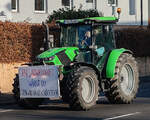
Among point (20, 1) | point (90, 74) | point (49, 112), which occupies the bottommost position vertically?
point (49, 112)

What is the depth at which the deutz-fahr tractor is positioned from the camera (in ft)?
50.9

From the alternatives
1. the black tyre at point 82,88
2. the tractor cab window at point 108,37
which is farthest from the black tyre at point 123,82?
the black tyre at point 82,88

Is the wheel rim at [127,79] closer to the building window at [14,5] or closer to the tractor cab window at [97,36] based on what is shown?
the tractor cab window at [97,36]

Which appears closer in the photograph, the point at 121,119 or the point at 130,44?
the point at 121,119

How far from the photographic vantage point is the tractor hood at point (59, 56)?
16.1 metres

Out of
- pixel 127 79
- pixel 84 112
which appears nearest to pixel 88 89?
pixel 84 112

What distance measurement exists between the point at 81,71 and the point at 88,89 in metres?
0.75

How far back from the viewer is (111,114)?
14.4 meters

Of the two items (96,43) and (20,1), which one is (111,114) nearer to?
(96,43)

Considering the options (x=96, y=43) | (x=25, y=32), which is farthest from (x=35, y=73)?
(x=25, y=32)

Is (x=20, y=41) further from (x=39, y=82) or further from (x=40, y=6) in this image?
(x=40, y=6)

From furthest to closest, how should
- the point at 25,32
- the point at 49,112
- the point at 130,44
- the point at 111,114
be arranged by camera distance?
the point at 130,44 → the point at 25,32 → the point at 49,112 → the point at 111,114

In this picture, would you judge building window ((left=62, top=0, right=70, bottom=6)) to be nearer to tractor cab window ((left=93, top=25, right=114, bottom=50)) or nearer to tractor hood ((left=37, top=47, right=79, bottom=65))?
tractor cab window ((left=93, top=25, right=114, bottom=50))

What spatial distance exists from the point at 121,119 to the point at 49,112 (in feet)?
8.91
